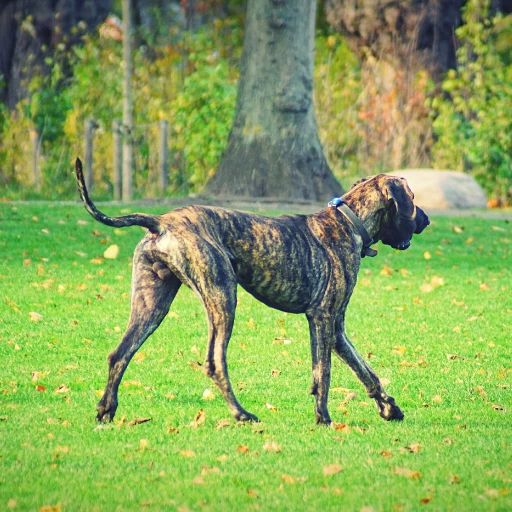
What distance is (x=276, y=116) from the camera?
18.3 metres

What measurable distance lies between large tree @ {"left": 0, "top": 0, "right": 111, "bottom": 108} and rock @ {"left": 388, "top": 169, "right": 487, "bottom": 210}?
891 cm

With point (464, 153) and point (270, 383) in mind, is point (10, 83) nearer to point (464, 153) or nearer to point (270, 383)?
point (464, 153)

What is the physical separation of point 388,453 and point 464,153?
17.1 meters

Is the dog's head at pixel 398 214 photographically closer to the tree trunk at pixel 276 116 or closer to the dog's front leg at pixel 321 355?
the dog's front leg at pixel 321 355

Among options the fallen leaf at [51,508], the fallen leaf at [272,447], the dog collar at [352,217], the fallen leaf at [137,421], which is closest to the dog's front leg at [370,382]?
the dog collar at [352,217]

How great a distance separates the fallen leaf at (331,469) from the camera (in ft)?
16.4

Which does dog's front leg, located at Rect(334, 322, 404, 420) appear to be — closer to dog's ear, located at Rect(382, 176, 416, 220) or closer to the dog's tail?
dog's ear, located at Rect(382, 176, 416, 220)

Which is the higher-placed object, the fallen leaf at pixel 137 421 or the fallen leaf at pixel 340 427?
the fallen leaf at pixel 340 427

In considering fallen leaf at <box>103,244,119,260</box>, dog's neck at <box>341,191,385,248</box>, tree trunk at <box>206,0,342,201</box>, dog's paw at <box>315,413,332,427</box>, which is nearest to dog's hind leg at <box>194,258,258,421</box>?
dog's paw at <box>315,413,332,427</box>

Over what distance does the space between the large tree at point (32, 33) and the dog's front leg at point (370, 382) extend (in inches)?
701

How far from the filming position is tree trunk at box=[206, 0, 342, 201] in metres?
18.1

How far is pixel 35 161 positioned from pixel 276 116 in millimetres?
4588

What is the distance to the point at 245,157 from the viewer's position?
60.1 ft

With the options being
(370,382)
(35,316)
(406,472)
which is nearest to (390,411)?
(370,382)
